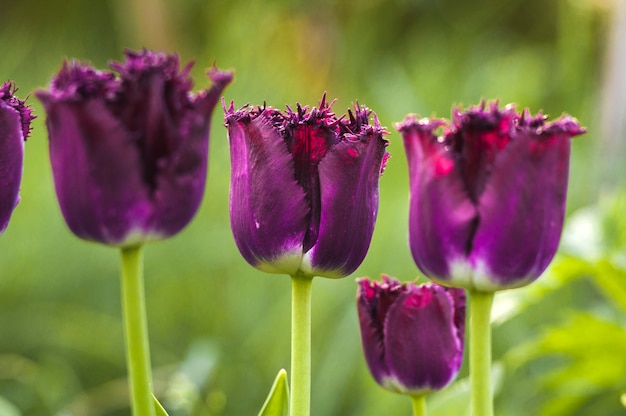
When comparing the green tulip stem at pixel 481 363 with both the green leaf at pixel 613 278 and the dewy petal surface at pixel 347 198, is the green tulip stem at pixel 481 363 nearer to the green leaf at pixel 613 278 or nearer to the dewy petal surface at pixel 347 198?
the dewy petal surface at pixel 347 198

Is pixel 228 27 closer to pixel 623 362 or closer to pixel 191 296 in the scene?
pixel 191 296

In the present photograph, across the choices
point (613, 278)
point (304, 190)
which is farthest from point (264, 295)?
point (304, 190)

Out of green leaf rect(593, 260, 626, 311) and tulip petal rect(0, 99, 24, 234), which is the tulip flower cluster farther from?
green leaf rect(593, 260, 626, 311)

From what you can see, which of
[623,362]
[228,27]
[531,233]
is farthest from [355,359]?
[228,27]

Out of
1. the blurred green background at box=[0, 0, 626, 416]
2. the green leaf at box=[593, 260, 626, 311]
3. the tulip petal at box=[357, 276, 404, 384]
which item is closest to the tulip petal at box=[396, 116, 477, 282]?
the tulip petal at box=[357, 276, 404, 384]

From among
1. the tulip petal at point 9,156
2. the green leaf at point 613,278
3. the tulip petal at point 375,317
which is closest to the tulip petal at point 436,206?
the tulip petal at point 375,317
